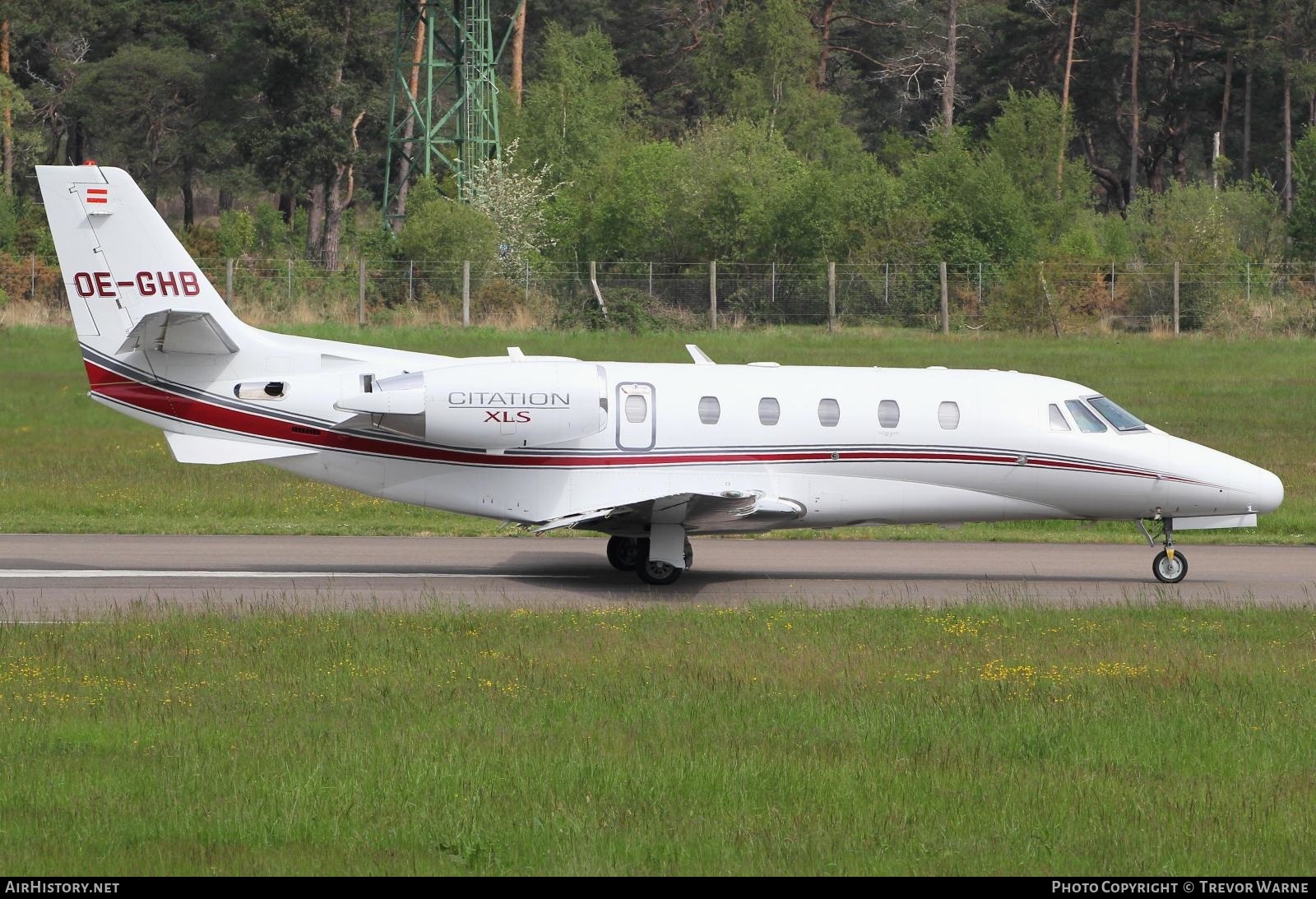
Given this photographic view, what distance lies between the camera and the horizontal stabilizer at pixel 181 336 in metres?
16.6

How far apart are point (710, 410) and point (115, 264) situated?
6572 millimetres

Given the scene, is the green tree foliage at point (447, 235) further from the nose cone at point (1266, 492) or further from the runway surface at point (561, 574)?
the nose cone at point (1266, 492)

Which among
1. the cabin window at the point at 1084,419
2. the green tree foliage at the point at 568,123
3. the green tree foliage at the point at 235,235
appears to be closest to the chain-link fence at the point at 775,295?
the green tree foliage at the point at 235,235

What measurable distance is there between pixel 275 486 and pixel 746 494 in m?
11.1

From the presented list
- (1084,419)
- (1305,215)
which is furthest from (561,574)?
(1305,215)

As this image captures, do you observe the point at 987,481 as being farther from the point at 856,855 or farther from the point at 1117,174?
the point at 1117,174

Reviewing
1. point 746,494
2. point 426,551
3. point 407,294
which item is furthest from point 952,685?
point 407,294

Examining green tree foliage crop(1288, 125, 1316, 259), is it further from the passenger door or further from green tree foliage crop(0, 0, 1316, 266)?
the passenger door

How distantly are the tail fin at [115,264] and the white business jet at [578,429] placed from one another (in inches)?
0.8

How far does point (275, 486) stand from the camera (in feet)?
82.5

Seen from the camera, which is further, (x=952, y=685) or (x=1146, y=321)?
(x=1146, y=321)

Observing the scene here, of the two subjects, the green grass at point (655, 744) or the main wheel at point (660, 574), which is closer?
the green grass at point (655, 744)

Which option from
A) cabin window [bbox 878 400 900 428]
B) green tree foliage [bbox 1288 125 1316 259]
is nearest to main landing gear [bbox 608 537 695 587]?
cabin window [bbox 878 400 900 428]
